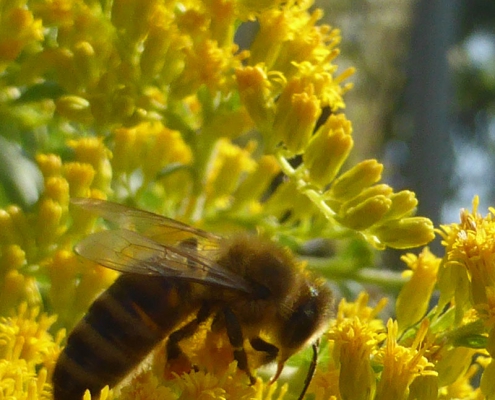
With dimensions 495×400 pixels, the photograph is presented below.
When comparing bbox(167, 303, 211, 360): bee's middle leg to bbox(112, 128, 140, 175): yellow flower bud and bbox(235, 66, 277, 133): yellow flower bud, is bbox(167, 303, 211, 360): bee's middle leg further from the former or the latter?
bbox(112, 128, 140, 175): yellow flower bud

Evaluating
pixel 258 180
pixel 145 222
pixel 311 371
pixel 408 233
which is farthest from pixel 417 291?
pixel 258 180

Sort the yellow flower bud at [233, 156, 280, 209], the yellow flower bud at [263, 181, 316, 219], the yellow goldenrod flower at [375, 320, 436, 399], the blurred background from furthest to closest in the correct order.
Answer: the blurred background
the yellow flower bud at [233, 156, 280, 209]
the yellow flower bud at [263, 181, 316, 219]
the yellow goldenrod flower at [375, 320, 436, 399]

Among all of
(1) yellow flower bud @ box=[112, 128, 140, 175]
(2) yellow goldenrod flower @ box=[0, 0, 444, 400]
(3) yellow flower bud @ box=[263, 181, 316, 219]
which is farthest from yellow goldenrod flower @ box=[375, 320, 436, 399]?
(1) yellow flower bud @ box=[112, 128, 140, 175]

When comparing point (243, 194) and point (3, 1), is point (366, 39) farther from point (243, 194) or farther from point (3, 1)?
point (3, 1)

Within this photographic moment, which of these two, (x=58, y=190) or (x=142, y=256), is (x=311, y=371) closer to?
(x=142, y=256)

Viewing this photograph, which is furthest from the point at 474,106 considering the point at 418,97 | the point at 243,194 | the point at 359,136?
the point at 243,194

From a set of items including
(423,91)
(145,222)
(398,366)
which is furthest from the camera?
(423,91)

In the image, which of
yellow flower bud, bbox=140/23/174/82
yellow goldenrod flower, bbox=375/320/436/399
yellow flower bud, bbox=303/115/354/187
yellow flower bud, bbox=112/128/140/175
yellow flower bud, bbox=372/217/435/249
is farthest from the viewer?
yellow flower bud, bbox=112/128/140/175
